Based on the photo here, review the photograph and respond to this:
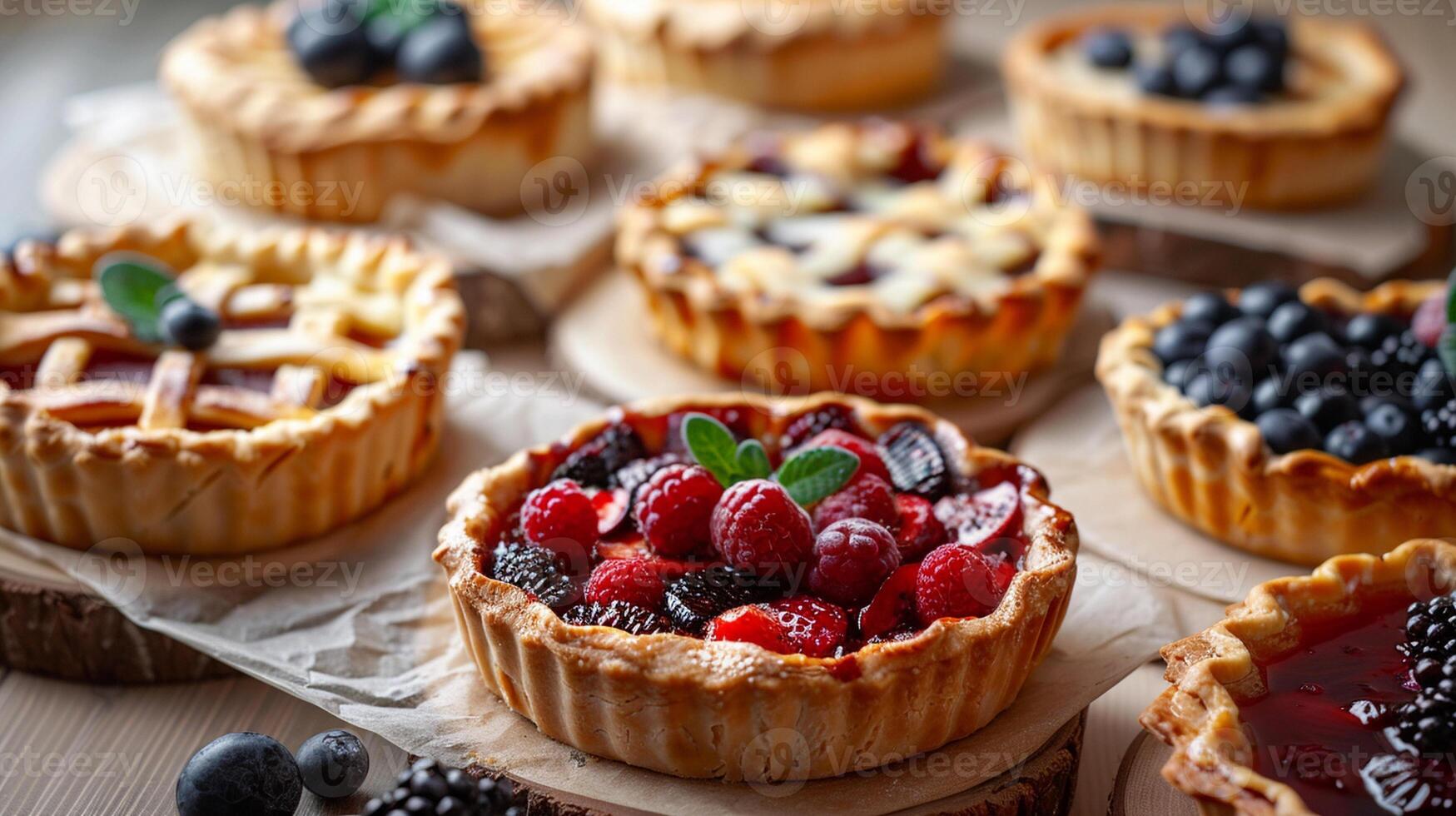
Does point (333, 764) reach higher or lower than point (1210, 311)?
lower

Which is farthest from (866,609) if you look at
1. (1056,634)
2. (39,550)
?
(39,550)

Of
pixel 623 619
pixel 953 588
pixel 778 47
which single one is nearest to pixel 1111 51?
pixel 778 47

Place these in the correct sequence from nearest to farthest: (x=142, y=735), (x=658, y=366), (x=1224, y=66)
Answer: (x=142, y=735)
(x=658, y=366)
(x=1224, y=66)

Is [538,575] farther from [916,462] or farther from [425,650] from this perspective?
[916,462]

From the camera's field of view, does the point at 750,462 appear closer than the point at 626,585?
No

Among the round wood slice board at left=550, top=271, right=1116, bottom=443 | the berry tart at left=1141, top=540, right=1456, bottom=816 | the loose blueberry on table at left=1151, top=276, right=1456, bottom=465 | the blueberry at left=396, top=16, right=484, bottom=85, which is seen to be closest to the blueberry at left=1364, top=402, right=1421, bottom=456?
the loose blueberry on table at left=1151, top=276, right=1456, bottom=465

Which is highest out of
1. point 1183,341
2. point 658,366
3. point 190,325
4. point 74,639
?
point 190,325

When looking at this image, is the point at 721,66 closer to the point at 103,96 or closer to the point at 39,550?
the point at 103,96

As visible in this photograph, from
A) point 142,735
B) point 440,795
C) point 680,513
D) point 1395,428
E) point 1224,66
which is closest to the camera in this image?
point 440,795
